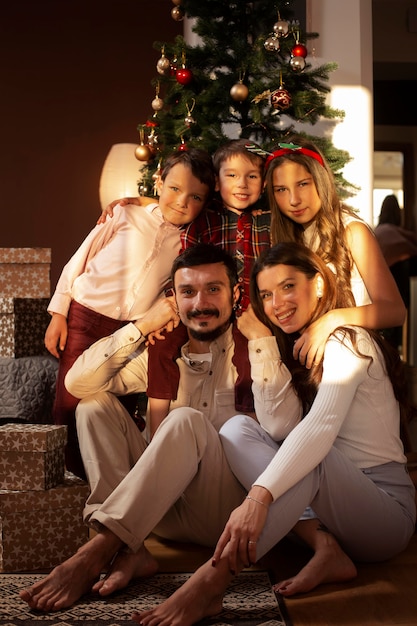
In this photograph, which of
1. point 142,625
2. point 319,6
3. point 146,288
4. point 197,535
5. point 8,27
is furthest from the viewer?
point 8,27

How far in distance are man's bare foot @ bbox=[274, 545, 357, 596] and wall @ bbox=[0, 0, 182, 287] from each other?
3980 mm

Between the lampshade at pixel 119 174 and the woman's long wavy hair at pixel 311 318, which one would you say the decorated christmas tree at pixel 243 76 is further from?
the lampshade at pixel 119 174

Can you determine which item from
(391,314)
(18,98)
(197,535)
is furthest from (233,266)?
(18,98)

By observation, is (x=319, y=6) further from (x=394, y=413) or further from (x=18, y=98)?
(x=394, y=413)

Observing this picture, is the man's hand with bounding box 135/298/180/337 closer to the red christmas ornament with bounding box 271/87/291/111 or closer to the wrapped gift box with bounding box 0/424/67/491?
the wrapped gift box with bounding box 0/424/67/491

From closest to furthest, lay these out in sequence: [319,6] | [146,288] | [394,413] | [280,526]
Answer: [280,526], [394,413], [146,288], [319,6]

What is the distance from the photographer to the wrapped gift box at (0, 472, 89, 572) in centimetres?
211

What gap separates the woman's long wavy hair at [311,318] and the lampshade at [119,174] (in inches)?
123

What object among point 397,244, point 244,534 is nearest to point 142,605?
point 244,534

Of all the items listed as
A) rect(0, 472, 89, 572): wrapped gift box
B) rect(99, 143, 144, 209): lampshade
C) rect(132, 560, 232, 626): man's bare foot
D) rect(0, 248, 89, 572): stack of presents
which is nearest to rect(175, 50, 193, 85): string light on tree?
rect(0, 248, 89, 572): stack of presents

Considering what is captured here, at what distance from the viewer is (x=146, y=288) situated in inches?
110

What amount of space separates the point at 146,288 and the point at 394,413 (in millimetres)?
1102

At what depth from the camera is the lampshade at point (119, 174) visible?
5262 millimetres

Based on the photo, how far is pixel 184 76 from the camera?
9.87ft
